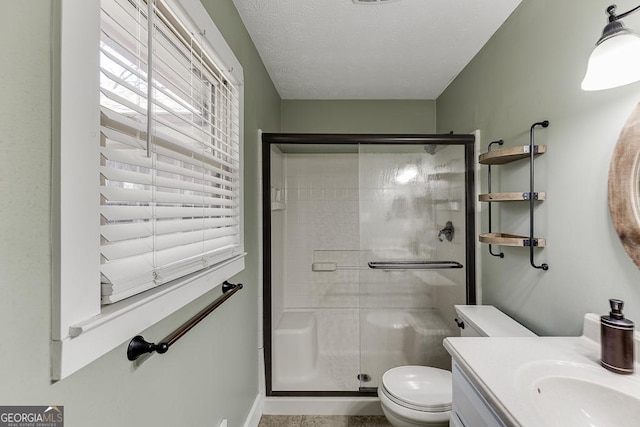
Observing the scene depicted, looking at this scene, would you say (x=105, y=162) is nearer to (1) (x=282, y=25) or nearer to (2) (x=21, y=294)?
(2) (x=21, y=294)

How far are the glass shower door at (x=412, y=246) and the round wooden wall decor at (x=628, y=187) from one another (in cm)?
106

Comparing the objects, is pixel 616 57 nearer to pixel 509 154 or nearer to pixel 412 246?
pixel 509 154

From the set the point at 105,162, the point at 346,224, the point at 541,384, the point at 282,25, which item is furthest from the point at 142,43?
the point at 346,224

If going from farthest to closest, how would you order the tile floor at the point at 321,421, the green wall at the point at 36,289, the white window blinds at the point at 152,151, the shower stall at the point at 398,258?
the shower stall at the point at 398,258 < the tile floor at the point at 321,421 < the white window blinds at the point at 152,151 < the green wall at the point at 36,289

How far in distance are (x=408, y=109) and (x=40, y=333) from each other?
2.98 metres

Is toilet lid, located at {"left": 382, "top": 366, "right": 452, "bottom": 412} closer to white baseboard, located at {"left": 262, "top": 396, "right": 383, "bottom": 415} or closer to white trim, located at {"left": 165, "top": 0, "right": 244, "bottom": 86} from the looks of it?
white baseboard, located at {"left": 262, "top": 396, "right": 383, "bottom": 415}

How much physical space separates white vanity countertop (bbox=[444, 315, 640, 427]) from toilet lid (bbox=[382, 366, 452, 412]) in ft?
2.03

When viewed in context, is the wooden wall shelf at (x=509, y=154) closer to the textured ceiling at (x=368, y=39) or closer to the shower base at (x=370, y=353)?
the textured ceiling at (x=368, y=39)

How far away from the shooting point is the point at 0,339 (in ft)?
1.52

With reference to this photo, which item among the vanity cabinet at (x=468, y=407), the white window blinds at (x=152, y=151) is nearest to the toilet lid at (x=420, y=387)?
the vanity cabinet at (x=468, y=407)

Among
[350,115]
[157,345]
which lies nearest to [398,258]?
[350,115]

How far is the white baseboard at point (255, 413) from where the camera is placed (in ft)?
5.76

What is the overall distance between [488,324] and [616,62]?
119cm

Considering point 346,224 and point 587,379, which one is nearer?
point 587,379
